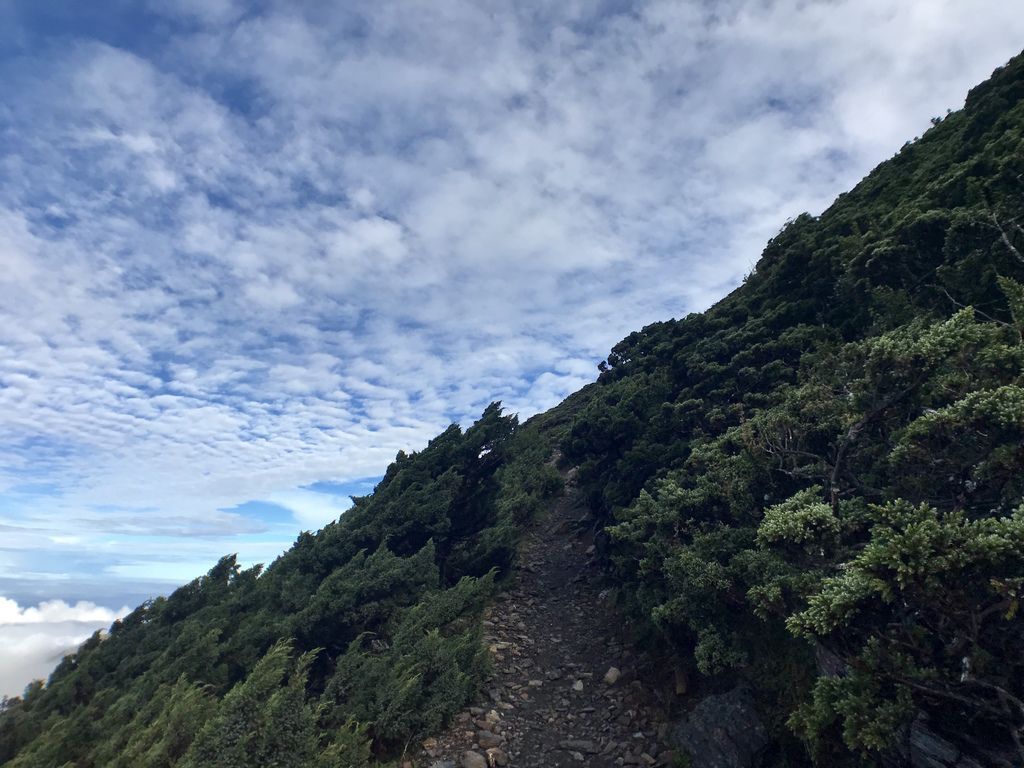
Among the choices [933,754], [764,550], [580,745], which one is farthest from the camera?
[580,745]

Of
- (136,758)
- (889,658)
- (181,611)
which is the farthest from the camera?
(181,611)

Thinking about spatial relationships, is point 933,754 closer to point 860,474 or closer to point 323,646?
point 860,474

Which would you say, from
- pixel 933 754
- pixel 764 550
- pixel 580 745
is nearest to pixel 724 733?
pixel 580 745

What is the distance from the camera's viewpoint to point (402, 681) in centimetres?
1152

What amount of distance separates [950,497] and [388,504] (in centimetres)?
1715

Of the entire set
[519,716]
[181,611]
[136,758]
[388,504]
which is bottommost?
[519,716]

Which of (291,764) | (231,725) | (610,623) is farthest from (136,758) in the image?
(610,623)

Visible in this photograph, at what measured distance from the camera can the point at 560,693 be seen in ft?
42.6

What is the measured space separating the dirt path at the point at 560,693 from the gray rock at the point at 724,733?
72 centimetres

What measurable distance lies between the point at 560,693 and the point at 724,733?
4690 millimetres

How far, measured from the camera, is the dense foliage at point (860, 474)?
6164 millimetres

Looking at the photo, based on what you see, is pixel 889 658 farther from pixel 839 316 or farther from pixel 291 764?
pixel 839 316

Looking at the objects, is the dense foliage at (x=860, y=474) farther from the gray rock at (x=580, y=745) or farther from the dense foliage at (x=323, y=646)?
the dense foliage at (x=323, y=646)

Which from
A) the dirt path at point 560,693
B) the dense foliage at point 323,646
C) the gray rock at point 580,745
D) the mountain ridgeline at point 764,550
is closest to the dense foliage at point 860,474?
the mountain ridgeline at point 764,550
